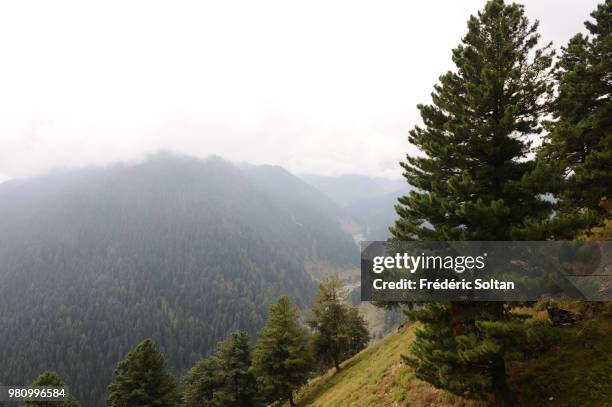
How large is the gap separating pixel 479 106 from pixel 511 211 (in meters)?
4.02

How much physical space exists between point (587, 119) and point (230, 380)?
44081 mm

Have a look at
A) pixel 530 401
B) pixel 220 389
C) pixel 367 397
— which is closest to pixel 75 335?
pixel 220 389

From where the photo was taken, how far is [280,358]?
35.4m

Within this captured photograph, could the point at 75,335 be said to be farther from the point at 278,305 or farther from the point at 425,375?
the point at 425,375

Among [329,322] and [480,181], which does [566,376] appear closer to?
[480,181]

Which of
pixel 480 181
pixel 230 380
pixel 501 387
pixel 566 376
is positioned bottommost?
pixel 230 380

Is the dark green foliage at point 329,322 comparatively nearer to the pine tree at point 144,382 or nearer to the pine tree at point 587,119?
the pine tree at point 144,382

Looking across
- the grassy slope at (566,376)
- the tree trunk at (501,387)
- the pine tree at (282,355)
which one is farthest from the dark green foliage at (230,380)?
the tree trunk at (501,387)

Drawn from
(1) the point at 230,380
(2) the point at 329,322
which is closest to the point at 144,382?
(1) the point at 230,380

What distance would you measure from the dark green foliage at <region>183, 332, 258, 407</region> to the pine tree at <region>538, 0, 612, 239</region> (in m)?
38.2

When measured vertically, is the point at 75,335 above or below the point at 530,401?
below

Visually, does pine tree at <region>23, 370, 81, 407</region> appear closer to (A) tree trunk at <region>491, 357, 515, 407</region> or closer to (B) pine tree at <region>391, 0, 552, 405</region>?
(B) pine tree at <region>391, 0, 552, 405</region>

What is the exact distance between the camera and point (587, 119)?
17.7m

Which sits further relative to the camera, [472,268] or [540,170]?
[472,268]
